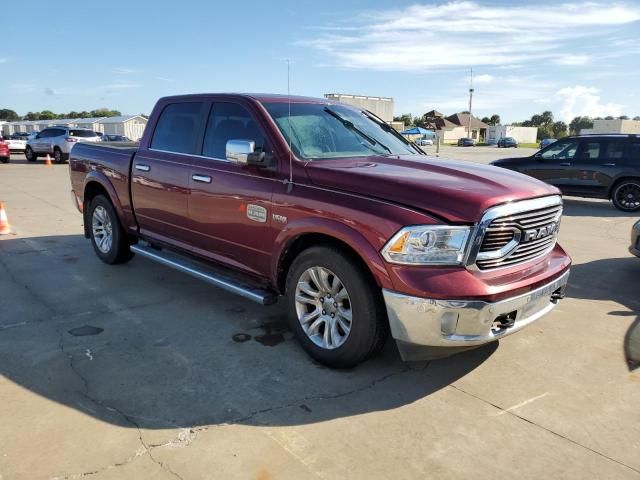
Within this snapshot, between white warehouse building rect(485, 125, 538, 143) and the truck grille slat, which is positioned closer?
the truck grille slat

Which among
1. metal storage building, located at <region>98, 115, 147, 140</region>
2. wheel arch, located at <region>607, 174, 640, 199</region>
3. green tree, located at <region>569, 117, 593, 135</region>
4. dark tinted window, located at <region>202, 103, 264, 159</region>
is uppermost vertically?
green tree, located at <region>569, 117, 593, 135</region>

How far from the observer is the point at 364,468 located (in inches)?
107

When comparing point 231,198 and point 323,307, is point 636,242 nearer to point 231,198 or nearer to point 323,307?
point 323,307

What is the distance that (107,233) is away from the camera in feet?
21.3

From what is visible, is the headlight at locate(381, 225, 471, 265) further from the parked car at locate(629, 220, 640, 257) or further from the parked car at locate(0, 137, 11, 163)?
the parked car at locate(0, 137, 11, 163)

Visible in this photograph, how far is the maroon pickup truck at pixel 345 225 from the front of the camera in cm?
323

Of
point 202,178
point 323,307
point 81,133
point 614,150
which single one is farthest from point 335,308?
point 81,133

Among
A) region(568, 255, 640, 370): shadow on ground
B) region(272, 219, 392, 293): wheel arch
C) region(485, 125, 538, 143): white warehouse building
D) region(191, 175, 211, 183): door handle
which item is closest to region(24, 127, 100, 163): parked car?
region(191, 175, 211, 183): door handle

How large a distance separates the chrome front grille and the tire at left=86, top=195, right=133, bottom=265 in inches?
175

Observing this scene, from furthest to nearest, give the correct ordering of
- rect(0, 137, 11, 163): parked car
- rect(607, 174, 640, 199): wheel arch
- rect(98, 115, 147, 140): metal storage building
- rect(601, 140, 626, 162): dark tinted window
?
rect(98, 115, 147, 140): metal storage building
rect(0, 137, 11, 163): parked car
rect(601, 140, 626, 162): dark tinted window
rect(607, 174, 640, 199): wheel arch

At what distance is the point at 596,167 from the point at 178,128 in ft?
34.7

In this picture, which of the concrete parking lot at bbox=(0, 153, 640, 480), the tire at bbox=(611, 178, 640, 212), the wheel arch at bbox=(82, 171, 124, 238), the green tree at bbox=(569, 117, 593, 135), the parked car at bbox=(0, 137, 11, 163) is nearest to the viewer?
the concrete parking lot at bbox=(0, 153, 640, 480)

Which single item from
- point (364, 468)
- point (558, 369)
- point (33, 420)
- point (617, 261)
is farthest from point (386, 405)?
point (617, 261)

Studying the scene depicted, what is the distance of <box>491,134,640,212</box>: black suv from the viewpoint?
39.3 ft
